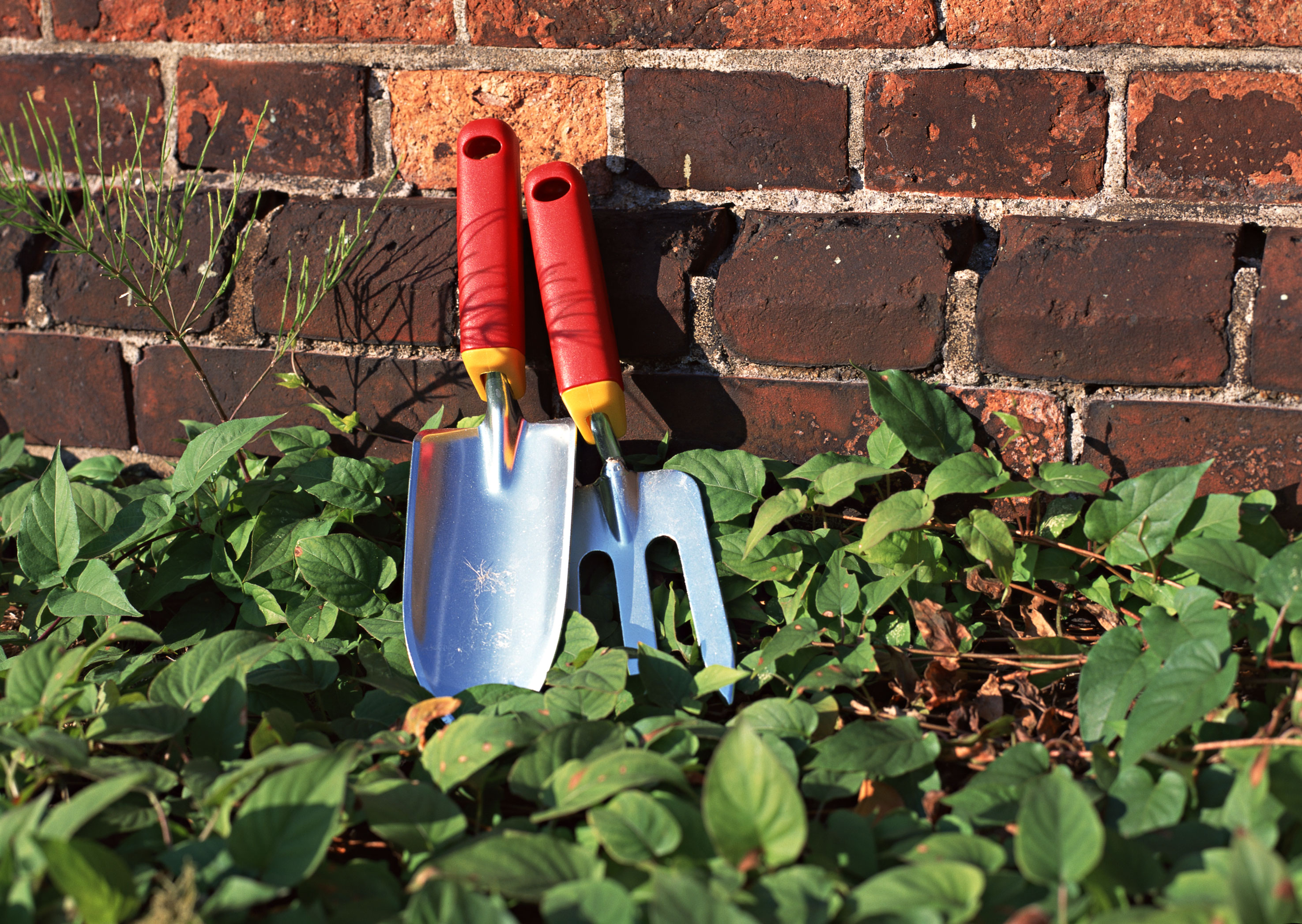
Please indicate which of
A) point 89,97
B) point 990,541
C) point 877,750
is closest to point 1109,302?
point 990,541

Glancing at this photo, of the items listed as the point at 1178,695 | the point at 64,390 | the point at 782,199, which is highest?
the point at 782,199

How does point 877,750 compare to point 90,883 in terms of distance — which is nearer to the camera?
point 90,883

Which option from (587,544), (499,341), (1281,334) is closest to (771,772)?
(587,544)

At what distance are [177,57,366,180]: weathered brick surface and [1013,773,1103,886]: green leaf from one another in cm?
89

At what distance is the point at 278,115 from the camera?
1005 mm

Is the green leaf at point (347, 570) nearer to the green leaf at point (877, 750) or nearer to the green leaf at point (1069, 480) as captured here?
the green leaf at point (877, 750)

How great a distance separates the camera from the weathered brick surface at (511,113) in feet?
3.09

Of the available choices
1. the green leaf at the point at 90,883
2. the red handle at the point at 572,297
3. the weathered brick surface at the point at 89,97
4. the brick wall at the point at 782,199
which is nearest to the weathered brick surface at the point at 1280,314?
the brick wall at the point at 782,199

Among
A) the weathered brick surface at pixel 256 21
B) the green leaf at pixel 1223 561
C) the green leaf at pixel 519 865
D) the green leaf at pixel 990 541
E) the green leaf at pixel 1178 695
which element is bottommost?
the green leaf at pixel 519 865

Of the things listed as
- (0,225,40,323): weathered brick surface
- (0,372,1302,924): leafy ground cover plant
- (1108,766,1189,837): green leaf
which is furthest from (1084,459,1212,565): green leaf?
(0,225,40,323): weathered brick surface

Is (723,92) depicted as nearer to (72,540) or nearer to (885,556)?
(885,556)

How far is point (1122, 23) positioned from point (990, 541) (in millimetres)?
475

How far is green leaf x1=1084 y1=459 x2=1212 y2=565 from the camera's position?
749mm

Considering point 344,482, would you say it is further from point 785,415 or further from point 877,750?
point 877,750
